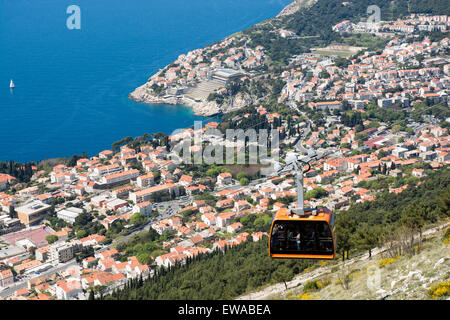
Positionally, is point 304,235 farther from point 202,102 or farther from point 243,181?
point 202,102

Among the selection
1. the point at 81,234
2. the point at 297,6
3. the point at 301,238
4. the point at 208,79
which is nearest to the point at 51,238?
the point at 81,234

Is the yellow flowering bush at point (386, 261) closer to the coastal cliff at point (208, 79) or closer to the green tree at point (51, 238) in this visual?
the green tree at point (51, 238)

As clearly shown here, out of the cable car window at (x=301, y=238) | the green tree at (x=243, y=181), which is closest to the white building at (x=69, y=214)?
the green tree at (x=243, y=181)

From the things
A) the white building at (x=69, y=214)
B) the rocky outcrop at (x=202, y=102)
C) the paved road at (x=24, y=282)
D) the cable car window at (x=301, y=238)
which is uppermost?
the cable car window at (x=301, y=238)

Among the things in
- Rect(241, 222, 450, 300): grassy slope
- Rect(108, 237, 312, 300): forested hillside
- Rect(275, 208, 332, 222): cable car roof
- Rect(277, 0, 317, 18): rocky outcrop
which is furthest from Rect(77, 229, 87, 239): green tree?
Rect(277, 0, 317, 18): rocky outcrop

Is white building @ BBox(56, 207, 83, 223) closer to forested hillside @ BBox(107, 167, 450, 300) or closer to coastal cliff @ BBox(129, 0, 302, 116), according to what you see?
forested hillside @ BBox(107, 167, 450, 300)
